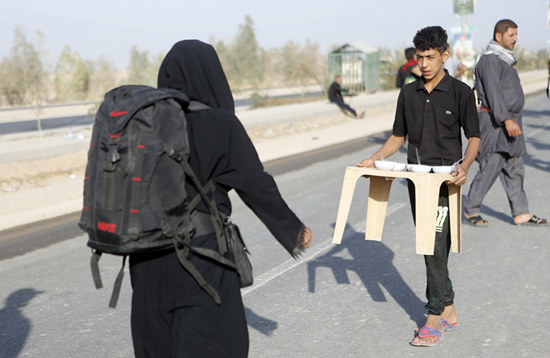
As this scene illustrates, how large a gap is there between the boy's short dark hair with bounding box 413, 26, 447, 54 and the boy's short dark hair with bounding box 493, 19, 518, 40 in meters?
3.27

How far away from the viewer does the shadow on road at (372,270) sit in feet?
16.4

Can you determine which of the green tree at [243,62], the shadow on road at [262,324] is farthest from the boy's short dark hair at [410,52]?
the green tree at [243,62]

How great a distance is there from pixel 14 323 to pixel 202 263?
3006mm

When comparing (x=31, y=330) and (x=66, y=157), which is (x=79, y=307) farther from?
(x=66, y=157)

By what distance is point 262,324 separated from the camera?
15.2 ft

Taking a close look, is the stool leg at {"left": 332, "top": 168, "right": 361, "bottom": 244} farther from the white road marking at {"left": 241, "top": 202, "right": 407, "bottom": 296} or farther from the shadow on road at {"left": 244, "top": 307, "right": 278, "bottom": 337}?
the white road marking at {"left": 241, "top": 202, "right": 407, "bottom": 296}

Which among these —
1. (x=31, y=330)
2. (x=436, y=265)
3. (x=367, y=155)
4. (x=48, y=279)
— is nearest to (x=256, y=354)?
(x=436, y=265)

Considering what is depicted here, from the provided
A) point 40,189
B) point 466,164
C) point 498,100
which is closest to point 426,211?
point 466,164

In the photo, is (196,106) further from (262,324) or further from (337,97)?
(337,97)

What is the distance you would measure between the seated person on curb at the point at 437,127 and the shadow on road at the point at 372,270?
450 millimetres

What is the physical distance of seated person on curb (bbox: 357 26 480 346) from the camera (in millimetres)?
4031

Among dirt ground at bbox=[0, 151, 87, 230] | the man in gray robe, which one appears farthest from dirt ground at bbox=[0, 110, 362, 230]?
the man in gray robe

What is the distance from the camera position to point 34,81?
62.6ft

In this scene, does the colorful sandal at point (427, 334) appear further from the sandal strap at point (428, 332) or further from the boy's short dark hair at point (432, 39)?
the boy's short dark hair at point (432, 39)
